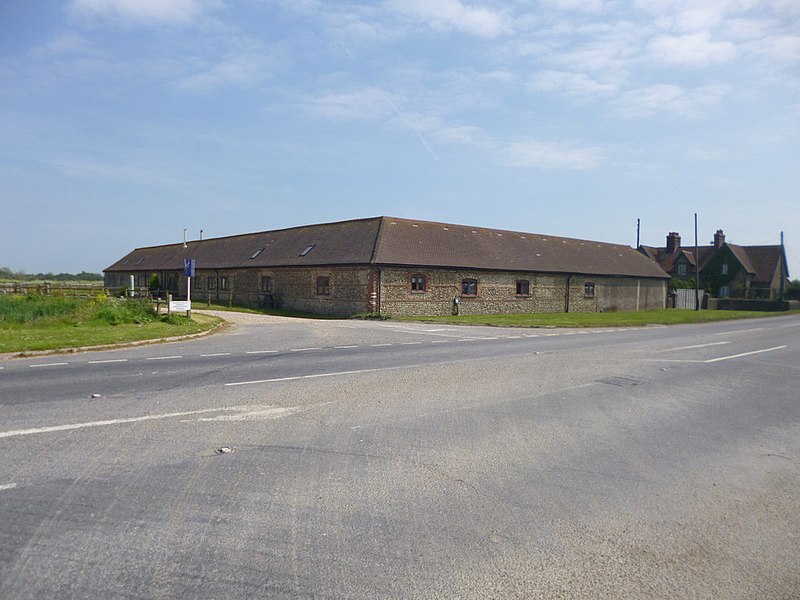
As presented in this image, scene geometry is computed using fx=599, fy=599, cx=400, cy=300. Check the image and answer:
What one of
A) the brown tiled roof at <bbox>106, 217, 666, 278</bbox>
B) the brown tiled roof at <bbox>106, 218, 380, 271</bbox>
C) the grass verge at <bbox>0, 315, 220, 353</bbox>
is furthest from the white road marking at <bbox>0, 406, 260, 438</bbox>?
the brown tiled roof at <bbox>106, 218, 380, 271</bbox>

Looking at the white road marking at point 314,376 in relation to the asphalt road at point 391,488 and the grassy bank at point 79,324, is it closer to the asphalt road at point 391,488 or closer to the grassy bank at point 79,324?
the asphalt road at point 391,488

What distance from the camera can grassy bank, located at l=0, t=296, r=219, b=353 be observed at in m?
16.5

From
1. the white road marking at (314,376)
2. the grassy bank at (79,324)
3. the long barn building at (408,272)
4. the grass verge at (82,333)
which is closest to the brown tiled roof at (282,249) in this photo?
the long barn building at (408,272)

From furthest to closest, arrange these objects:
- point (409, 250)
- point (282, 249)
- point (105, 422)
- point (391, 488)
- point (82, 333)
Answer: point (282, 249) → point (409, 250) → point (82, 333) → point (105, 422) → point (391, 488)

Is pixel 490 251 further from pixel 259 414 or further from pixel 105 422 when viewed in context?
pixel 105 422

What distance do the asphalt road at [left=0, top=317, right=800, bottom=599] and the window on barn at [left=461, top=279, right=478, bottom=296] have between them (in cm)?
2679

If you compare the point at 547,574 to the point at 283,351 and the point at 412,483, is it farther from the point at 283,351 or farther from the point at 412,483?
the point at 283,351

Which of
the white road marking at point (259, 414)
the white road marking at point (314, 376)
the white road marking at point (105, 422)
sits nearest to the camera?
the white road marking at point (105, 422)

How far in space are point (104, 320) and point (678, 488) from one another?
21.0 meters

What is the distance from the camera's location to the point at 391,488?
17.9ft

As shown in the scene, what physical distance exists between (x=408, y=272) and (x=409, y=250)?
6.50 ft

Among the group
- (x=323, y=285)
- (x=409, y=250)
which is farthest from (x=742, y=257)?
(x=323, y=285)

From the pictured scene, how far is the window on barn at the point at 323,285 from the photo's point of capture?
36781 millimetres

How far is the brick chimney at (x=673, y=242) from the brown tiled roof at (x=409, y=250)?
2859 centimetres
